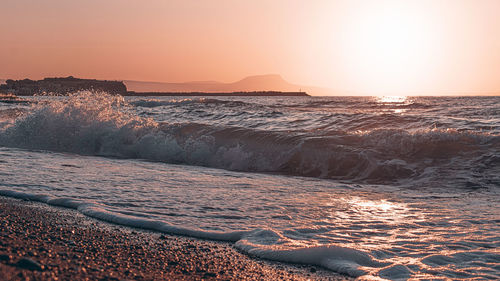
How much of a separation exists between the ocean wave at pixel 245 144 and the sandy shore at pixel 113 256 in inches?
201

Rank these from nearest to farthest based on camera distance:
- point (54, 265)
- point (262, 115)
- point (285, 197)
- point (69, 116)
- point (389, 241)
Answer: point (54, 265)
point (389, 241)
point (285, 197)
point (69, 116)
point (262, 115)

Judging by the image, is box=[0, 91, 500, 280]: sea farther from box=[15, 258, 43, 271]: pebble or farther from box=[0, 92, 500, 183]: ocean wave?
box=[15, 258, 43, 271]: pebble

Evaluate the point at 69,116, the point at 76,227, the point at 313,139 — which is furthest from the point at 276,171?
the point at 69,116

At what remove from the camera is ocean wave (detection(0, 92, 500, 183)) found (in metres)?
8.85

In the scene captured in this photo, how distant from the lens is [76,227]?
4.05 meters

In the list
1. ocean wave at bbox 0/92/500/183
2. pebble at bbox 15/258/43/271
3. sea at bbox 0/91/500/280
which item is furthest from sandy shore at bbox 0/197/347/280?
ocean wave at bbox 0/92/500/183

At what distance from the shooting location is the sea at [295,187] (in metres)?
3.67

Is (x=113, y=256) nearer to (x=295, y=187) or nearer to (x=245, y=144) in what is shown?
(x=295, y=187)

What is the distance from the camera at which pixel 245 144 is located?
10984mm

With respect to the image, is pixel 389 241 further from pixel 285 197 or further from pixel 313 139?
pixel 313 139

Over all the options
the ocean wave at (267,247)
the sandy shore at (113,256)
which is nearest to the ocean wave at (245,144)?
the ocean wave at (267,247)

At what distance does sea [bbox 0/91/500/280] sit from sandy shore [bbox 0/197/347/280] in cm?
25

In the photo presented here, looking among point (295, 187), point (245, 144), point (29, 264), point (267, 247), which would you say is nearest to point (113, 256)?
point (29, 264)

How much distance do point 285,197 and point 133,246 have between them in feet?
9.01
